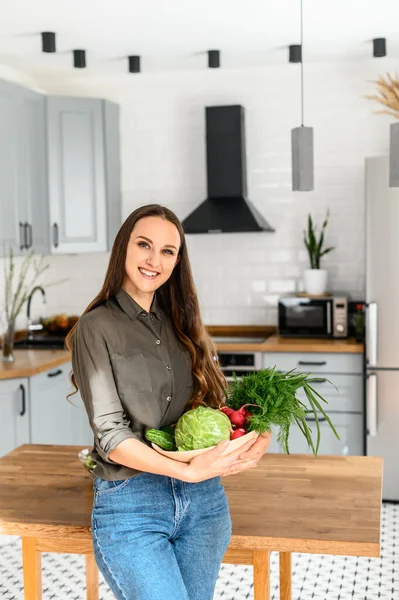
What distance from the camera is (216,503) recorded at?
2.16 m

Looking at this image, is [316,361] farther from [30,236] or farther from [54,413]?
[30,236]

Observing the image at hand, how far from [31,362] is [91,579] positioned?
1.89 metres

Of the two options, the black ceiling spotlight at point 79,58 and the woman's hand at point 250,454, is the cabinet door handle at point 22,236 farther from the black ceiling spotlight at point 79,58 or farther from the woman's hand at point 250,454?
the woman's hand at point 250,454

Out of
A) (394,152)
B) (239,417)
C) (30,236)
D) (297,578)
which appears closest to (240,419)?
(239,417)

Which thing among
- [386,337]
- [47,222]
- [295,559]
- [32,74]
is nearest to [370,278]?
[386,337]

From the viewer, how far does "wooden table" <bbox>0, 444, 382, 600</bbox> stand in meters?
2.12

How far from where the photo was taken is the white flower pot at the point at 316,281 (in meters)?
5.45

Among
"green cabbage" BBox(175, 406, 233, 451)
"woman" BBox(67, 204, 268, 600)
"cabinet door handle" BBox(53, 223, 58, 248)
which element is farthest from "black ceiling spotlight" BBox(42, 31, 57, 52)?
"green cabbage" BBox(175, 406, 233, 451)

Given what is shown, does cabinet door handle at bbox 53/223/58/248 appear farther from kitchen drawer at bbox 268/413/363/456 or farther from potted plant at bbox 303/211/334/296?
kitchen drawer at bbox 268/413/363/456

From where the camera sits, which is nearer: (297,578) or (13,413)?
(297,578)

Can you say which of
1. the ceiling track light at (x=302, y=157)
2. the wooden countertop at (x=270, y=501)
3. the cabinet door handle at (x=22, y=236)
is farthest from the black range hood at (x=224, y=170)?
the wooden countertop at (x=270, y=501)

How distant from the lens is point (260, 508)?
2.32 metres

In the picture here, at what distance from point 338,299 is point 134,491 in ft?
11.3

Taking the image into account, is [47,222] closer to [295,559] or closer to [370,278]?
[370,278]
